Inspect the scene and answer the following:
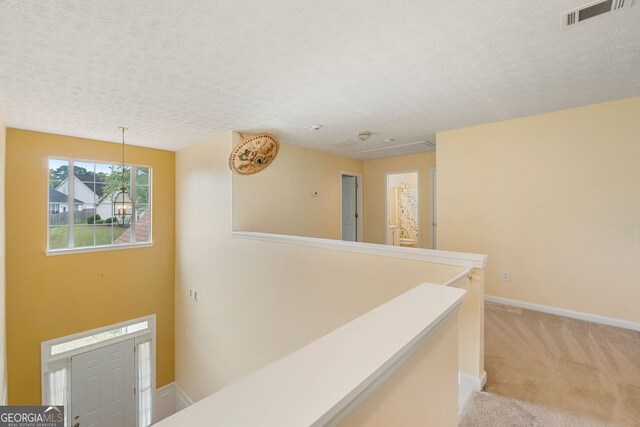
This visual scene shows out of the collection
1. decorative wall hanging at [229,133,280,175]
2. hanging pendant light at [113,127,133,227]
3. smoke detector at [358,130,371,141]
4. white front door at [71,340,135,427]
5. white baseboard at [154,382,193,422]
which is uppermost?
smoke detector at [358,130,371,141]

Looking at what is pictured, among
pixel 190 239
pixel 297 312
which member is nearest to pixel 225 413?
pixel 297 312

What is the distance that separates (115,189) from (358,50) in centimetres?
463

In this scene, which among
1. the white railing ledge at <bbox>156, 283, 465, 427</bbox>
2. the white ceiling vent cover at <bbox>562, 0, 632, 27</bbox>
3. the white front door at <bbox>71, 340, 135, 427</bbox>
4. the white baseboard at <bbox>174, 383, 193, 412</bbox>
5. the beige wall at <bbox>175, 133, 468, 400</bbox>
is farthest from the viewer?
the white baseboard at <bbox>174, 383, 193, 412</bbox>

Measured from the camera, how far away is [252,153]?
11.7 ft

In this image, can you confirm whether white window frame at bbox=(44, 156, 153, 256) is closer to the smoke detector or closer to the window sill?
the window sill

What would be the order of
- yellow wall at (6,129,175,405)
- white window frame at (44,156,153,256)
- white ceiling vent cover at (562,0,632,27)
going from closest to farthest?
white ceiling vent cover at (562,0,632,27)
yellow wall at (6,129,175,405)
white window frame at (44,156,153,256)

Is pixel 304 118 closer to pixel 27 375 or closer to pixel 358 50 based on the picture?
pixel 358 50

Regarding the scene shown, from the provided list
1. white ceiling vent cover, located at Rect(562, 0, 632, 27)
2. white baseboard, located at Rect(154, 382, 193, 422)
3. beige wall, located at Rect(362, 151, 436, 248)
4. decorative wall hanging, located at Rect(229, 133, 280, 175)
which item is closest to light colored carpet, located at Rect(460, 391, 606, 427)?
white ceiling vent cover, located at Rect(562, 0, 632, 27)

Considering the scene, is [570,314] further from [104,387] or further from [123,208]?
[104,387]

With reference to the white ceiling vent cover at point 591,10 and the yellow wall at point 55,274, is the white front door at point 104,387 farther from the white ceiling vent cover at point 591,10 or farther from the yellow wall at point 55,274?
the white ceiling vent cover at point 591,10

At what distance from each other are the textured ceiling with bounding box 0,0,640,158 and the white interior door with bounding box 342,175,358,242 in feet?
9.53

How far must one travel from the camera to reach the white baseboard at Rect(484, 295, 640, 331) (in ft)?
9.21

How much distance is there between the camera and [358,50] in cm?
199

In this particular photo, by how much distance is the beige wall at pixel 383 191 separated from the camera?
5.27 m
